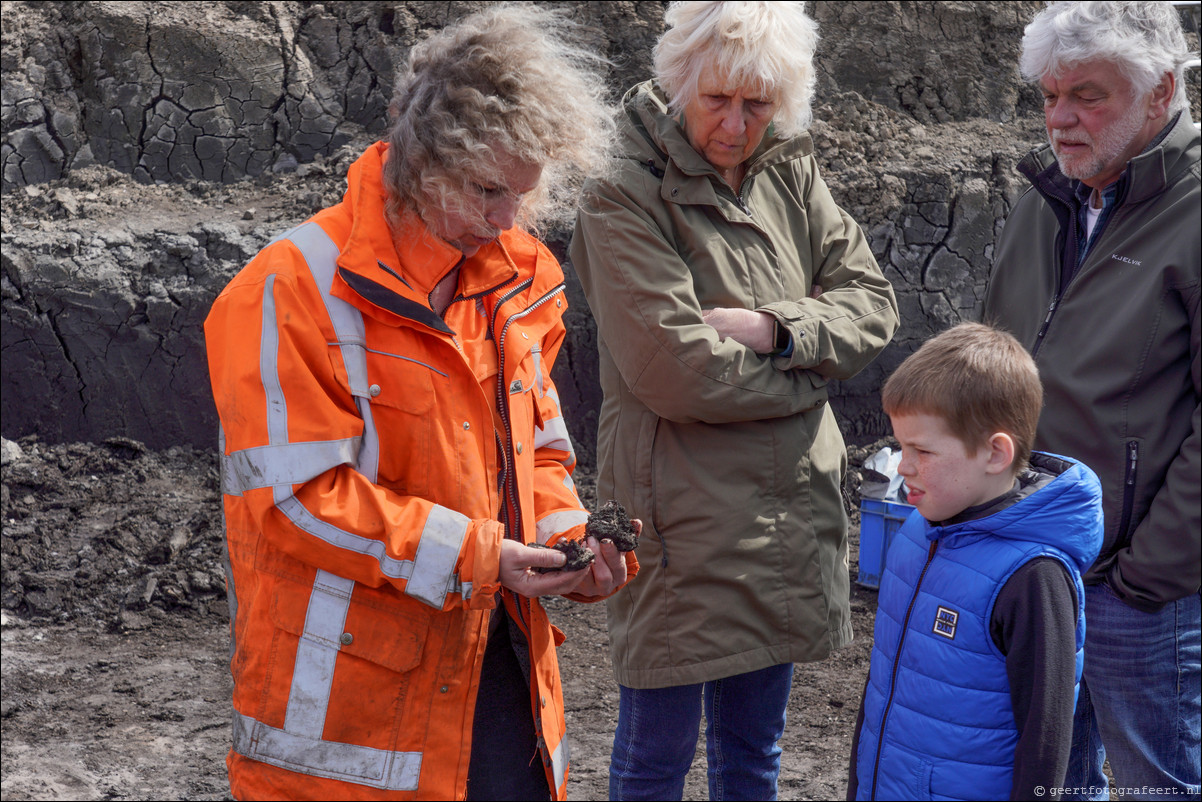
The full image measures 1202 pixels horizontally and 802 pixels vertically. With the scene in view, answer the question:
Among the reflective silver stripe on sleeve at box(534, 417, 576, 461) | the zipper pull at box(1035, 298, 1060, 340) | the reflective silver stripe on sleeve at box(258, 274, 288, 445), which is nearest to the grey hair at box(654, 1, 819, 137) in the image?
the zipper pull at box(1035, 298, 1060, 340)

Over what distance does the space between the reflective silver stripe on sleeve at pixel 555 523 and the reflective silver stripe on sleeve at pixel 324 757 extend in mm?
491

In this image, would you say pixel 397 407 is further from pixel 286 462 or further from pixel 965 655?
pixel 965 655

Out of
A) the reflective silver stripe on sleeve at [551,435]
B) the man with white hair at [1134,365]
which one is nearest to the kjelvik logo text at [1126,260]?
the man with white hair at [1134,365]

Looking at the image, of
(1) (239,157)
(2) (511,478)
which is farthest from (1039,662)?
(1) (239,157)

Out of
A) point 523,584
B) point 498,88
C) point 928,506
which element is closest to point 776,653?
point 928,506

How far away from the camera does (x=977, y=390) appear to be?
1905 millimetres

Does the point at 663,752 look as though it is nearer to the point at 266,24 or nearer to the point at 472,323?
the point at 472,323

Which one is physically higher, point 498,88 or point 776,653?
point 498,88

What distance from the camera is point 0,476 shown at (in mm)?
5062

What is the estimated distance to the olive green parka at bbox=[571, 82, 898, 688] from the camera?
2.32 m

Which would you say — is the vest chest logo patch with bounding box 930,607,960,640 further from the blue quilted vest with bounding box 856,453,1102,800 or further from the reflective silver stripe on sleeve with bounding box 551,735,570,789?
the reflective silver stripe on sleeve with bounding box 551,735,570,789

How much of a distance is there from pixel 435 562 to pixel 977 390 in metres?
1.03

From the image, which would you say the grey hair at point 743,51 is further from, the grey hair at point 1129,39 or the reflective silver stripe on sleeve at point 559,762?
the reflective silver stripe on sleeve at point 559,762

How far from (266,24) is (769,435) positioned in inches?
197
